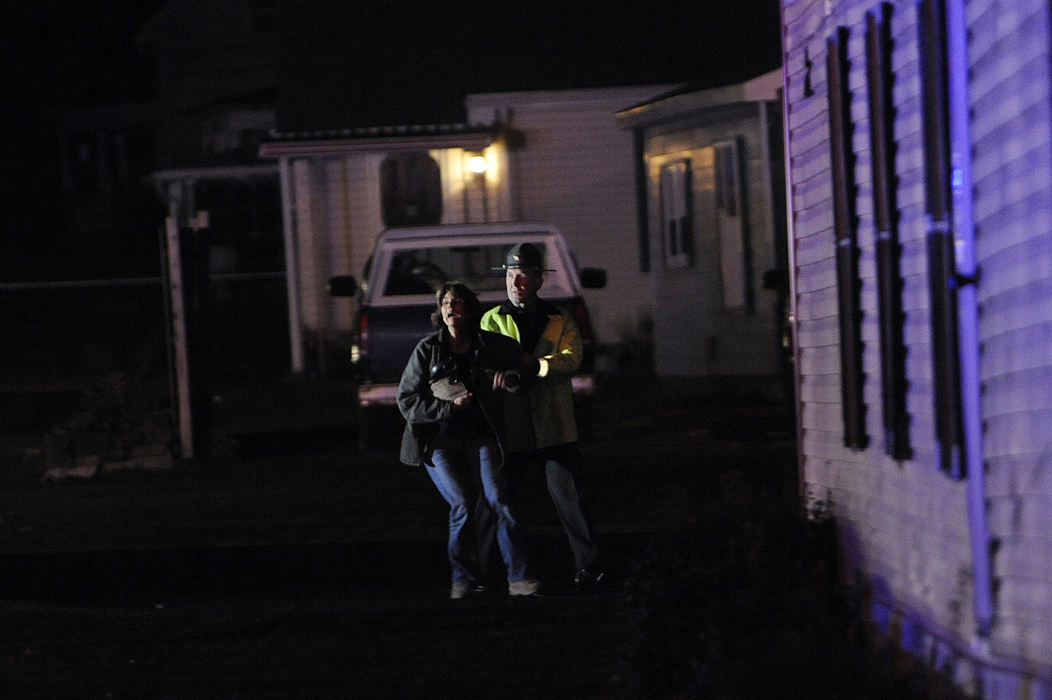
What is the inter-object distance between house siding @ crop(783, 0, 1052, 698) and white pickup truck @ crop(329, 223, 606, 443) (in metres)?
6.04

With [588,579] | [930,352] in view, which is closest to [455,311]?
[588,579]

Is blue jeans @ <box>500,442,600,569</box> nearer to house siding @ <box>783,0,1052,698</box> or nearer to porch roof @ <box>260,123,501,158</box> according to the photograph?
house siding @ <box>783,0,1052,698</box>

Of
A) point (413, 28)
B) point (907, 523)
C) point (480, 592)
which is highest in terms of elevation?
point (413, 28)

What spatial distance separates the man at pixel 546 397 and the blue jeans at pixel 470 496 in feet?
0.51

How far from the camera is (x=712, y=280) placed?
2189 centimetres

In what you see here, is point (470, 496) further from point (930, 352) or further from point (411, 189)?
point (411, 189)

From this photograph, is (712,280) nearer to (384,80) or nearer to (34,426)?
(384,80)

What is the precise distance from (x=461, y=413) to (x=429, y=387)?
210mm

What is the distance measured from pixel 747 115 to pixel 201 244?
7.44 metres

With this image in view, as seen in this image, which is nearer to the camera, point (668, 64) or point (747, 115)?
point (747, 115)

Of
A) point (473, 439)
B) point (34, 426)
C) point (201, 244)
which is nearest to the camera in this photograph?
point (473, 439)

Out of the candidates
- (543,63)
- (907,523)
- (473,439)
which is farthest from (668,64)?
(907,523)

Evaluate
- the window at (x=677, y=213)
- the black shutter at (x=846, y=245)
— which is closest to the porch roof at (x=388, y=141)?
the window at (x=677, y=213)

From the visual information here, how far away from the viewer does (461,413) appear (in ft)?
28.3
